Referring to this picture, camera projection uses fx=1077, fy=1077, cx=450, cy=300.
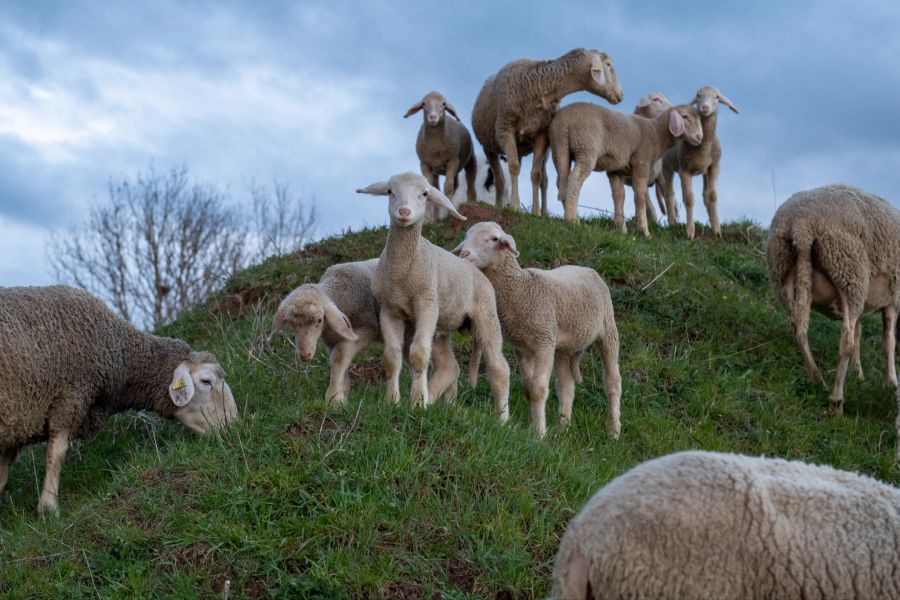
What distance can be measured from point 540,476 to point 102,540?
2.56m

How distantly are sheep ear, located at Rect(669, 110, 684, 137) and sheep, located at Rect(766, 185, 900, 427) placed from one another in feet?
10.4

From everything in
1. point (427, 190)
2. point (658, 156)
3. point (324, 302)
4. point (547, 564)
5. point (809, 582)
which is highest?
point (658, 156)

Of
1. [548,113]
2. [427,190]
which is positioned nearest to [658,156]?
[548,113]

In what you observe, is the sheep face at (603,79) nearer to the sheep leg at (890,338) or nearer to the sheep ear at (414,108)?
the sheep ear at (414,108)

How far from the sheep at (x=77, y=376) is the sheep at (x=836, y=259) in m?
5.27

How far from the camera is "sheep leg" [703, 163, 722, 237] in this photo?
14.5 metres

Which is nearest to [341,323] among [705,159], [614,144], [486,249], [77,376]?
[486,249]

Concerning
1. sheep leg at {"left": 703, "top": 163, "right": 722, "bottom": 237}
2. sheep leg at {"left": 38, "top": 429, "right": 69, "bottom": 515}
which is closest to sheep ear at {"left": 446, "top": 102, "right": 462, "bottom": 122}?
sheep leg at {"left": 703, "top": 163, "right": 722, "bottom": 237}

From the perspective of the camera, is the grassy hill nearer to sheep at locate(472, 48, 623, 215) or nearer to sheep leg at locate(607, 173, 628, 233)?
sheep leg at locate(607, 173, 628, 233)

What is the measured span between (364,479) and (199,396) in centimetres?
281

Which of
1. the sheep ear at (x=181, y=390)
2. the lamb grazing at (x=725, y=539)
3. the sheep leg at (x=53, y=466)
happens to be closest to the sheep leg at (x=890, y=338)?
the sheep ear at (x=181, y=390)

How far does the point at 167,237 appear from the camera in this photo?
24734mm

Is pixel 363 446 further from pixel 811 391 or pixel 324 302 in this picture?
pixel 811 391

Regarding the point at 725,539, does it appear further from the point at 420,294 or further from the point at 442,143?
the point at 442,143
